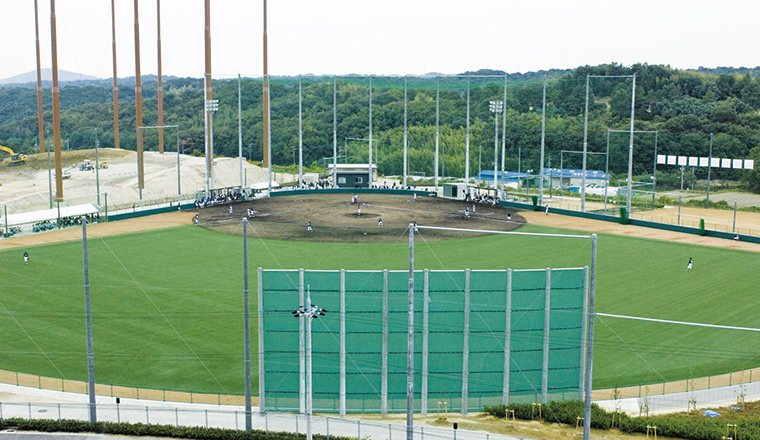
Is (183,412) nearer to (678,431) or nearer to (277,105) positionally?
(678,431)

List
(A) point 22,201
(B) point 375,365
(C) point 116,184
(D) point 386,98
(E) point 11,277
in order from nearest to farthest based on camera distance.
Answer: (B) point 375,365 < (E) point 11,277 < (A) point 22,201 < (C) point 116,184 < (D) point 386,98

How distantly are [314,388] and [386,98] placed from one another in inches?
4332

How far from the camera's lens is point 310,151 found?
128250 millimetres

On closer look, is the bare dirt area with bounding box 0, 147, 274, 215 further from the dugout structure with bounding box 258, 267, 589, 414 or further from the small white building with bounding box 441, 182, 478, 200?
the dugout structure with bounding box 258, 267, 589, 414

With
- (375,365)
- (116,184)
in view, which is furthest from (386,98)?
(375,365)

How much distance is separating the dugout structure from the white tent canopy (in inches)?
1822

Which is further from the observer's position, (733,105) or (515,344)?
(733,105)

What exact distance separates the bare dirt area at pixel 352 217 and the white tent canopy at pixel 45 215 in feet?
37.9

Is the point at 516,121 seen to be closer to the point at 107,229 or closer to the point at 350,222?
the point at 350,222

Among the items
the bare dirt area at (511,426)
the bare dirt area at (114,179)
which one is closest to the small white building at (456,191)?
the bare dirt area at (114,179)

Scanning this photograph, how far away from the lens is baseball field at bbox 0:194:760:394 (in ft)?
120

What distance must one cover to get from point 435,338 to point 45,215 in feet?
172

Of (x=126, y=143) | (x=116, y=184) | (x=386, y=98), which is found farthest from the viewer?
(x=126, y=143)

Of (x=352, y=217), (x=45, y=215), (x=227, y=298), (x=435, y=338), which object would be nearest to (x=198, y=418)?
(x=435, y=338)
